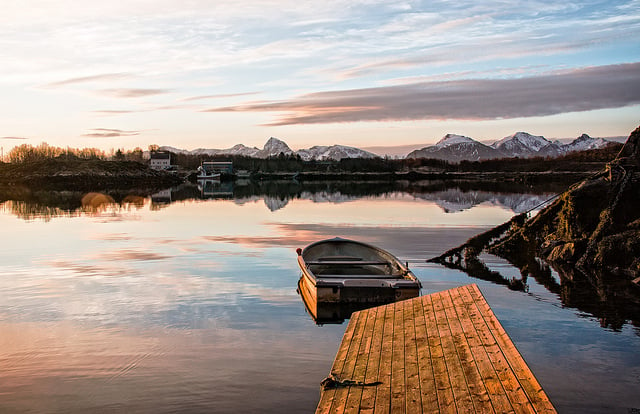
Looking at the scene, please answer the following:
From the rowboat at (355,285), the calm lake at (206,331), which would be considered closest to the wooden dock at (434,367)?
the calm lake at (206,331)

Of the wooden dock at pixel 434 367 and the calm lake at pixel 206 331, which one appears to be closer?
the wooden dock at pixel 434 367

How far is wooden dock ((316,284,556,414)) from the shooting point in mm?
9164

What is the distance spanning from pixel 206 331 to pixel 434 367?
7.60 m

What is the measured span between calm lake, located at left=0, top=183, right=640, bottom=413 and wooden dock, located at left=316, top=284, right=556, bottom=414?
1.33m

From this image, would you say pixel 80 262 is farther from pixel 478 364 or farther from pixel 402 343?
pixel 478 364

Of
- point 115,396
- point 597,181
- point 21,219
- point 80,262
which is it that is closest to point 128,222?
point 21,219

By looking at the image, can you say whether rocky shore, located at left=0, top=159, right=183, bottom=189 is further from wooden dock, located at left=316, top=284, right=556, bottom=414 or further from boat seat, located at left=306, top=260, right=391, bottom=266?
wooden dock, located at left=316, top=284, right=556, bottom=414

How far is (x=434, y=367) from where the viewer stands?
10.7 meters

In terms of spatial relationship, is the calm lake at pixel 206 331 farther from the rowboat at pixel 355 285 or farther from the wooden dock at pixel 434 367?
the wooden dock at pixel 434 367

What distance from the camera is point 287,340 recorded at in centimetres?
1555

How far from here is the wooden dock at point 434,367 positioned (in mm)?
9164

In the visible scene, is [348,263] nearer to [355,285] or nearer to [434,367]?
[355,285]

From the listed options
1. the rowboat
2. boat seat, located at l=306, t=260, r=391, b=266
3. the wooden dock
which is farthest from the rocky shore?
the wooden dock

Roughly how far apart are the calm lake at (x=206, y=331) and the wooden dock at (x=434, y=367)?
133cm
